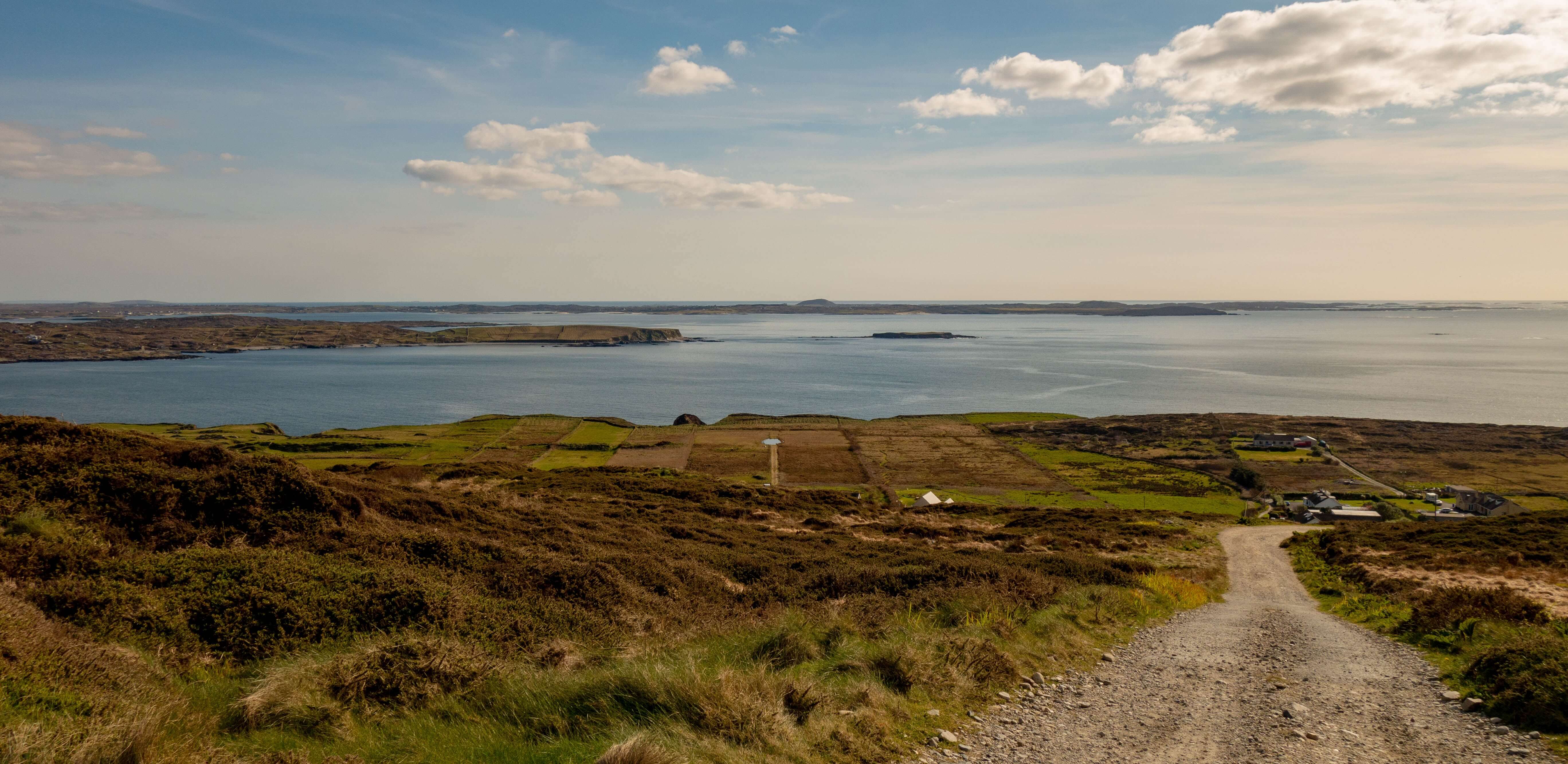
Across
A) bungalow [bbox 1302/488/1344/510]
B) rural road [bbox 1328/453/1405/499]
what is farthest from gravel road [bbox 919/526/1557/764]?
rural road [bbox 1328/453/1405/499]

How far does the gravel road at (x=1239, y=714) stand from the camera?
26.2 ft

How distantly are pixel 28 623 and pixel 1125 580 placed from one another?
22265 millimetres

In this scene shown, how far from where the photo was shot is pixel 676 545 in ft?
79.6

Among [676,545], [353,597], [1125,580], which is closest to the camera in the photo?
[353,597]

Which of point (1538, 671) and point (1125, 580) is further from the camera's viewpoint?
point (1125, 580)

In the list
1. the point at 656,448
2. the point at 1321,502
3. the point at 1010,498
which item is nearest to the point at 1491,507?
the point at 1321,502

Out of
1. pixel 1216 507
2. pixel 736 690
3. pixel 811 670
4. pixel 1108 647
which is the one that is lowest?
pixel 1216 507

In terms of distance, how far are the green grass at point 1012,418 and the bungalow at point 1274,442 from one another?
20.9 meters

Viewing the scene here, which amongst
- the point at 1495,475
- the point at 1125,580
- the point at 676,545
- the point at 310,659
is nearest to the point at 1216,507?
the point at 1495,475

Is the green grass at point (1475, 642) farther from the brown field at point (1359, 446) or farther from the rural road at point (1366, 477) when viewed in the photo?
the brown field at point (1359, 446)

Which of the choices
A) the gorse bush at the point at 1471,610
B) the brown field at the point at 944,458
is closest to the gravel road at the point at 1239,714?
the gorse bush at the point at 1471,610

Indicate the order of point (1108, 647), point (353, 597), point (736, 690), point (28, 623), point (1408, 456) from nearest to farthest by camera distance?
point (736, 690), point (28, 623), point (353, 597), point (1108, 647), point (1408, 456)

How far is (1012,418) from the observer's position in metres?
99.4

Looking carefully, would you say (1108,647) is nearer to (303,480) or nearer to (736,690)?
(736,690)
